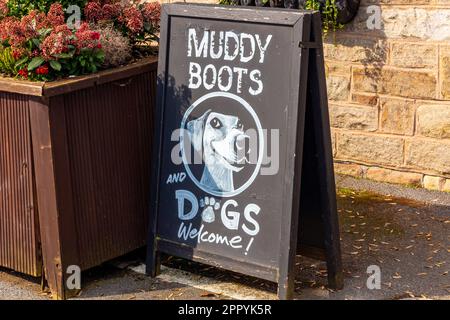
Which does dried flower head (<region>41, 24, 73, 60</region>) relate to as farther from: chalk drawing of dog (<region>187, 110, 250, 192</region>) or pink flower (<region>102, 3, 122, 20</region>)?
chalk drawing of dog (<region>187, 110, 250, 192</region>)

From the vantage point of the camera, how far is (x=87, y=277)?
5.26m

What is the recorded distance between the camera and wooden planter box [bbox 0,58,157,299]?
15.9 feet

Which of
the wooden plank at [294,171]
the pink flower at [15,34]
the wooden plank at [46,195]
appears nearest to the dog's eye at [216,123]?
the wooden plank at [294,171]

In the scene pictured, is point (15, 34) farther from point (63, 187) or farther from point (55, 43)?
point (63, 187)

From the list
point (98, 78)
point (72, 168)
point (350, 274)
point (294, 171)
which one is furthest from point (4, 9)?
point (350, 274)

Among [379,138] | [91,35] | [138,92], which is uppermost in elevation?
[91,35]

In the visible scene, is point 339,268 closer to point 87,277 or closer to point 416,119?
point 87,277

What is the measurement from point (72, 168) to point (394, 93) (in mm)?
2617

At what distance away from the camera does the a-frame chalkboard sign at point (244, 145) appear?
15.3ft

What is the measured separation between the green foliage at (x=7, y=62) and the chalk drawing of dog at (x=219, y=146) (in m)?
1.02

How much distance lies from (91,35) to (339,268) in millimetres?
1847

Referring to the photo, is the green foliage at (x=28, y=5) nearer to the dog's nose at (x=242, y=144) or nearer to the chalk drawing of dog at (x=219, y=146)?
the chalk drawing of dog at (x=219, y=146)

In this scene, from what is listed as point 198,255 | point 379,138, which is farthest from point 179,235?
point 379,138

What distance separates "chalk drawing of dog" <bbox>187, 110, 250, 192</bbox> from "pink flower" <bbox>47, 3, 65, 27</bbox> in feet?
3.04
